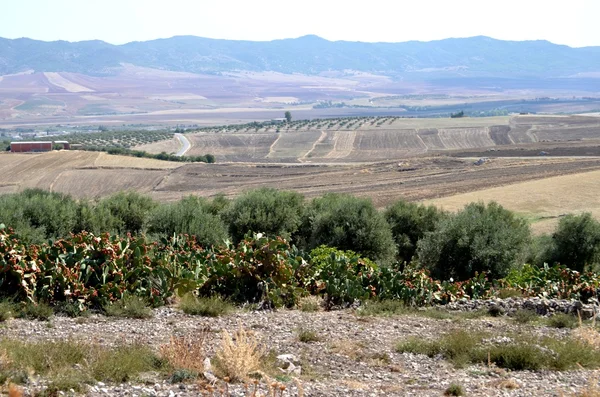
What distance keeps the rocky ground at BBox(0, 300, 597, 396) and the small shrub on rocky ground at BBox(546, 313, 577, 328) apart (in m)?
0.32

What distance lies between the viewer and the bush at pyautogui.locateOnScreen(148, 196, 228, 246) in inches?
960

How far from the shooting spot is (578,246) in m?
27.3

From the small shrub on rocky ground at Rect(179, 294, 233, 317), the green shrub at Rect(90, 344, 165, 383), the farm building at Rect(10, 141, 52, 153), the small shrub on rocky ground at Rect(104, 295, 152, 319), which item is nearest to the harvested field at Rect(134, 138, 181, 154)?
the farm building at Rect(10, 141, 52, 153)

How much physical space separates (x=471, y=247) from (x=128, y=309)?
14.0 meters

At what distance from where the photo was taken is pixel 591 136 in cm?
12206

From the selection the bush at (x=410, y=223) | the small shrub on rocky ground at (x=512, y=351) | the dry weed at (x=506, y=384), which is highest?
the dry weed at (x=506, y=384)

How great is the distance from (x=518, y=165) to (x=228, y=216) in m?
57.9

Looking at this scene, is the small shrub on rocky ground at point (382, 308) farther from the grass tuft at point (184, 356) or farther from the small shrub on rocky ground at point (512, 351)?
the grass tuft at point (184, 356)

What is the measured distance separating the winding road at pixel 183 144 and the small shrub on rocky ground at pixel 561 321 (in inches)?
3799

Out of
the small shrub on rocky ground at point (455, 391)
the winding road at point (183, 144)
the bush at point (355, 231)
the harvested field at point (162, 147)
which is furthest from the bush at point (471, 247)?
the harvested field at point (162, 147)

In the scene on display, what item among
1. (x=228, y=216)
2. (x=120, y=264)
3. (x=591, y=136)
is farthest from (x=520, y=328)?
(x=591, y=136)

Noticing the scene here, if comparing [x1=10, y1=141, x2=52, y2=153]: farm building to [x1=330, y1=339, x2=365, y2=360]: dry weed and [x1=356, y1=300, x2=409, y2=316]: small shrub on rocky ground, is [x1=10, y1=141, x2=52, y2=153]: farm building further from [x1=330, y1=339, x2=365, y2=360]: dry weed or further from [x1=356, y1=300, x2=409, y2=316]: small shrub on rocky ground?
[x1=330, y1=339, x2=365, y2=360]: dry weed

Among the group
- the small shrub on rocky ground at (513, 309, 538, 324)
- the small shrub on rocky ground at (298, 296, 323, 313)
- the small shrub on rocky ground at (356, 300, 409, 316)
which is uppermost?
the small shrub on rocky ground at (298, 296, 323, 313)

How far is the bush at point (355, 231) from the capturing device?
1066 inches
